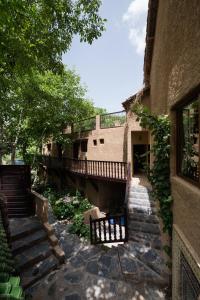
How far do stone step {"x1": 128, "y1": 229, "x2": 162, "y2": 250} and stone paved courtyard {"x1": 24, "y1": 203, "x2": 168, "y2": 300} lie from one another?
2.10ft

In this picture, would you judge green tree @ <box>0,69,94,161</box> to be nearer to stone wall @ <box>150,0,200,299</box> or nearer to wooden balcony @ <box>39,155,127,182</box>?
wooden balcony @ <box>39,155,127,182</box>

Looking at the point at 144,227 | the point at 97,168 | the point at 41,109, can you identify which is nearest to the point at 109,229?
the point at 144,227

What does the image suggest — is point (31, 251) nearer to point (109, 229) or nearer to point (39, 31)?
point (109, 229)

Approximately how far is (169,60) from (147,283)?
245 inches

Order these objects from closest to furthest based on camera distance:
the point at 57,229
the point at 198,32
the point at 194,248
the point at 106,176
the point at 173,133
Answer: the point at 198,32
the point at 194,248
the point at 173,133
the point at 57,229
the point at 106,176

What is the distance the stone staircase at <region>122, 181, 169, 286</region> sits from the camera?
18.7 ft

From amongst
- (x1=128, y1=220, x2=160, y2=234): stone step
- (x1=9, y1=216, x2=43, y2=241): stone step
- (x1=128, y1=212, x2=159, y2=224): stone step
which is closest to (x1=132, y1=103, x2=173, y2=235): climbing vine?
(x1=128, y1=220, x2=160, y2=234): stone step

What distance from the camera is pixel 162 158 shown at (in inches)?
191

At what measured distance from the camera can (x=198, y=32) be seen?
2.90 metres

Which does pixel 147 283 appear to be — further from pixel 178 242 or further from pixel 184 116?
pixel 184 116

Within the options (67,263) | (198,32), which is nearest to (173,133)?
(198,32)

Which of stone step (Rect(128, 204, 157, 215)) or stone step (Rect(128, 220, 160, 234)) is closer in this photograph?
stone step (Rect(128, 220, 160, 234))

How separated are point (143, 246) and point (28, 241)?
14.0ft

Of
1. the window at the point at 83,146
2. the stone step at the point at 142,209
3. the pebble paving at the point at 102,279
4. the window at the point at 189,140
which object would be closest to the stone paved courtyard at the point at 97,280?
the pebble paving at the point at 102,279
